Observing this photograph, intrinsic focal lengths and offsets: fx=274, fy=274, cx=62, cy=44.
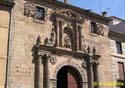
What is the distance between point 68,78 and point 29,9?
21.0ft

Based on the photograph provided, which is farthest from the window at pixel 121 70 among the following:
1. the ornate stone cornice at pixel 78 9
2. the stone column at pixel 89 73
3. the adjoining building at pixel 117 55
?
the ornate stone cornice at pixel 78 9

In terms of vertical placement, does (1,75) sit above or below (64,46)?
below

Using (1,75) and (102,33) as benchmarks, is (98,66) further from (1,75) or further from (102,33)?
(1,75)

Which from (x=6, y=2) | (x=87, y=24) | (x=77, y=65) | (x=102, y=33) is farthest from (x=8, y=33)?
(x=102, y=33)

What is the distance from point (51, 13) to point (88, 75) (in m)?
6.13

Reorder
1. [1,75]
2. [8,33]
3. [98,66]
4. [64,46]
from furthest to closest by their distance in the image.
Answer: [98,66]
[64,46]
[8,33]
[1,75]

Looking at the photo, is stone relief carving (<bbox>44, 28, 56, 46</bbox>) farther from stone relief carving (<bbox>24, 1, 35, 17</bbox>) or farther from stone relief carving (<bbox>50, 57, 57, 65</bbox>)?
stone relief carving (<bbox>24, 1, 35, 17</bbox>)

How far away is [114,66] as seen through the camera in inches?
1019

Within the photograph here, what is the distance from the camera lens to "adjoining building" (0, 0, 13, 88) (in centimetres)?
1877

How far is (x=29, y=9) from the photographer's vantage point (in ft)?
71.0

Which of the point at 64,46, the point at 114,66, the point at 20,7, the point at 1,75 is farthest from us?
the point at 114,66

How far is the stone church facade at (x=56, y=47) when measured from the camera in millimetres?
20094

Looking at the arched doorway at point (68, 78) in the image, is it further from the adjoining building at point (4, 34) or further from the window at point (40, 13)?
the adjoining building at point (4, 34)

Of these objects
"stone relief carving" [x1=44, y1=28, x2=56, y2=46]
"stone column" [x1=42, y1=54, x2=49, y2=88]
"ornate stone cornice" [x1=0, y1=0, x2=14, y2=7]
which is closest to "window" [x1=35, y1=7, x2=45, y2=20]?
"stone relief carving" [x1=44, y1=28, x2=56, y2=46]
